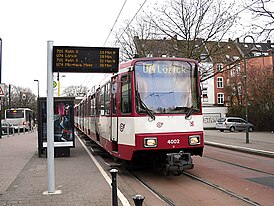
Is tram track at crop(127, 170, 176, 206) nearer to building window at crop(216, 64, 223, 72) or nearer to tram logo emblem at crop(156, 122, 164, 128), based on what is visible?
tram logo emblem at crop(156, 122, 164, 128)

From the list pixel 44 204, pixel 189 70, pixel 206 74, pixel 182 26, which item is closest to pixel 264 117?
pixel 206 74

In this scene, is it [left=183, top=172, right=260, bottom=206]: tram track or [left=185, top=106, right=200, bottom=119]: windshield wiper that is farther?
[left=185, top=106, right=200, bottom=119]: windshield wiper

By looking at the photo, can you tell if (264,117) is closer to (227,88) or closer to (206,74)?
(206,74)

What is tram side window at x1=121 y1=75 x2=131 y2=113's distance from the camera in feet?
31.0

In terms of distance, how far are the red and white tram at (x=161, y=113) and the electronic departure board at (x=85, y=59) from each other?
0.86 metres

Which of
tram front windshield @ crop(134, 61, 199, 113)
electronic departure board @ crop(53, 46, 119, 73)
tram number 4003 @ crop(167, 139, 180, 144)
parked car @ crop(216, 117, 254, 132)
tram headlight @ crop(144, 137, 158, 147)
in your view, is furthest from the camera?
parked car @ crop(216, 117, 254, 132)

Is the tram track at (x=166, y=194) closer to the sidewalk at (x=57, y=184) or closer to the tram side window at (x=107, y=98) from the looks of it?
the sidewalk at (x=57, y=184)

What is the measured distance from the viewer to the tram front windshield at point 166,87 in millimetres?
9273

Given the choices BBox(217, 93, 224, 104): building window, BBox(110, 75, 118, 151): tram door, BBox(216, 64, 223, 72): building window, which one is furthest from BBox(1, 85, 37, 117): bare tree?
BBox(110, 75, 118, 151): tram door

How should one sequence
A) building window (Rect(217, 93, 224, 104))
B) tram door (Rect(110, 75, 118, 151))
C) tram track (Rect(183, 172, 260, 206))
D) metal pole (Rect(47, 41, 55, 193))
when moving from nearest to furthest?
tram track (Rect(183, 172, 260, 206)) → metal pole (Rect(47, 41, 55, 193)) → tram door (Rect(110, 75, 118, 151)) → building window (Rect(217, 93, 224, 104))

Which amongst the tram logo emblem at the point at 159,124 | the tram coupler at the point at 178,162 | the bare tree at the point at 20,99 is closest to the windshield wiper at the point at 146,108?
the tram logo emblem at the point at 159,124

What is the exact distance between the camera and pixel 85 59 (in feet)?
Result: 27.6

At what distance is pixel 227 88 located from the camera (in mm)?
53969

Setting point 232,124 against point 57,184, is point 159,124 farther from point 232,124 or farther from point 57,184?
point 232,124
